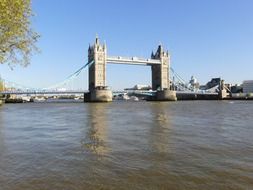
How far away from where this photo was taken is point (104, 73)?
4906 inches

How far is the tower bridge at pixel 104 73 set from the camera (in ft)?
361

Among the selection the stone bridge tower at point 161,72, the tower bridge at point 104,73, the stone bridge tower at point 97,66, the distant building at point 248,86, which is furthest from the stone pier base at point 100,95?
the distant building at point 248,86

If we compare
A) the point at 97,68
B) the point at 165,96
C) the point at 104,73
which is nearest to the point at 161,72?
the point at 165,96

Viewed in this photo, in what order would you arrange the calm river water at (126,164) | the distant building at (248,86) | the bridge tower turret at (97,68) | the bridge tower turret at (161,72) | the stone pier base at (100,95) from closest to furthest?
the calm river water at (126,164)
the stone pier base at (100,95)
the bridge tower turret at (97,68)
the bridge tower turret at (161,72)
the distant building at (248,86)

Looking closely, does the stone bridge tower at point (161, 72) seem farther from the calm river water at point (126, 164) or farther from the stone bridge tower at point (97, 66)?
the calm river water at point (126, 164)

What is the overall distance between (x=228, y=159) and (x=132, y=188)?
14.4 ft

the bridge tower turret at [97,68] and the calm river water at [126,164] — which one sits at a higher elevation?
the bridge tower turret at [97,68]

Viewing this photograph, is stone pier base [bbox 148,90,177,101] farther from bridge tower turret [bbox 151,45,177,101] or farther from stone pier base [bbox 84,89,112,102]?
stone pier base [bbox 84,89,112,102]

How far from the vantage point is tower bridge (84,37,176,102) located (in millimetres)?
109938

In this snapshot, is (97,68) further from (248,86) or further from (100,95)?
(248,86)

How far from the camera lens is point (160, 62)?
147 meters

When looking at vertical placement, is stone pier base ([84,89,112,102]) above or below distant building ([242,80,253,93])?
below

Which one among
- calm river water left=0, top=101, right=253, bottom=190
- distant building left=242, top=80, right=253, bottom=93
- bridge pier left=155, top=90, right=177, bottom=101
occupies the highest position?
distant building left=242, top=80, right=253, bottom=93

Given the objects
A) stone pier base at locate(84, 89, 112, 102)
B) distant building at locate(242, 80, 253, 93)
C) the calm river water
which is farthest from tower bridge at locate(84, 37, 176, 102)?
the calm river water
